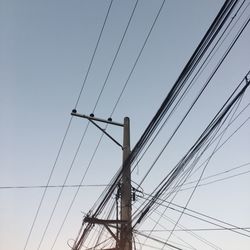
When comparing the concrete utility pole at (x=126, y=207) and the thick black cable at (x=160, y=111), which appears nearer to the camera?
the thick black cable at (x=160, y=111)

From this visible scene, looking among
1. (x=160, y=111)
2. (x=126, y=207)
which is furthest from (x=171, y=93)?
(x=126, y=207)

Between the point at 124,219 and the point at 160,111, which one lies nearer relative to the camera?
the point at 160,111

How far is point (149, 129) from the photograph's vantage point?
6.26 metres

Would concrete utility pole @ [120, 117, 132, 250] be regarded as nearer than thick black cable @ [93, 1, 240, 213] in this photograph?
No

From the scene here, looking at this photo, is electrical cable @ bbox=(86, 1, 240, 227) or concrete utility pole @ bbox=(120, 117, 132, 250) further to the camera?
concrete utility pole @ bbox=(120, 117, 132, 250)

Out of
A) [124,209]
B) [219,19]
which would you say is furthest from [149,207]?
[219,19]

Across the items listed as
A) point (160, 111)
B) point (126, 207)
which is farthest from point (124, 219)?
point (160, 111)

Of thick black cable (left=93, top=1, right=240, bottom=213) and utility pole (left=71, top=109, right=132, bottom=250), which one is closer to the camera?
thick black cable (left=93, top=1, right=240, bottom=213)

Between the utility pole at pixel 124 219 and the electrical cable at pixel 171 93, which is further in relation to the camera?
the utility pole at pixel 124 219

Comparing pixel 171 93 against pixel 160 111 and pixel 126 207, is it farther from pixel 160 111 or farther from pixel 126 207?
pixel 126 207

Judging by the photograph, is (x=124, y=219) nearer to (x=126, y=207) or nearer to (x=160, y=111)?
(x=126, y=207)

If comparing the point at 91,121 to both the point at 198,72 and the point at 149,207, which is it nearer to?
the point at 149,207

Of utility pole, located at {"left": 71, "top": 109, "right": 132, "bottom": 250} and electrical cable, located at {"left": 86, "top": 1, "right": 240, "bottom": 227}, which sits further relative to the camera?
utility pole, located at {"left": 71, "top": 109, "right": 132, "bottom": 250}

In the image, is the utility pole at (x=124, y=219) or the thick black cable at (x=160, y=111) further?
the utility pole at (x=124, y=219)
